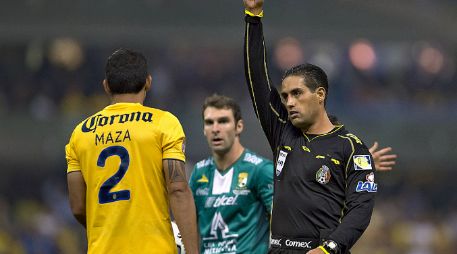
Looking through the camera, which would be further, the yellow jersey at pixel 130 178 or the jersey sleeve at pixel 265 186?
the jersey sleeve at pixel 265 186

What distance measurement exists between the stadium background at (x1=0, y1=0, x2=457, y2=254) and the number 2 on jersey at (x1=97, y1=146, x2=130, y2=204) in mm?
14147

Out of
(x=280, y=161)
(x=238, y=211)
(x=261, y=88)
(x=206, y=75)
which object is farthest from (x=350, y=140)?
(x=206, y=75)

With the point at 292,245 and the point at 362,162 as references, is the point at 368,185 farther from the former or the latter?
the point at 292,245

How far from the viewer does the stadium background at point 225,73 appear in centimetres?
2105

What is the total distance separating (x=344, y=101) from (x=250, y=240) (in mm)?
14608

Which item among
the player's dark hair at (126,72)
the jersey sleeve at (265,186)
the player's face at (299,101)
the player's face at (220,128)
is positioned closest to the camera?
the player's dark hair at (126,72)

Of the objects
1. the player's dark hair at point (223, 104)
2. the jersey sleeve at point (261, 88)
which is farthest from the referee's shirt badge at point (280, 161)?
the player's dark hair at point (223, 104)

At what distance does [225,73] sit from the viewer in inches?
850

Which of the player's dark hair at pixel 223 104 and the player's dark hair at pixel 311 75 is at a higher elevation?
the player's dark hair at pixel 311 75

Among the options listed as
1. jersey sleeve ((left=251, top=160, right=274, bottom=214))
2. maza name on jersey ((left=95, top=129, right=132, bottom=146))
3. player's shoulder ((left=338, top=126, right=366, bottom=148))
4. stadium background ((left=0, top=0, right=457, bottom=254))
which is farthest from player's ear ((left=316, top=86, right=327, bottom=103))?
stadium background ((left=0, top=0, right=457, bottom=254))

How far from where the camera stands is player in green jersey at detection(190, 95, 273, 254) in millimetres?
7480

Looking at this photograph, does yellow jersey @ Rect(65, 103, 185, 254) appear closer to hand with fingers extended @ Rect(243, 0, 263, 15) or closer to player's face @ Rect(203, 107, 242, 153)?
hand with fingers extended @ Rect(243, 0, 263, 15)

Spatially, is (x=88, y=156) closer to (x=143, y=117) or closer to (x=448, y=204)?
(x=143, y=117)

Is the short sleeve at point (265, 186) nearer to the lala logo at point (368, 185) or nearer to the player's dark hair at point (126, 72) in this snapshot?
the lala logo at point (368, 185)
